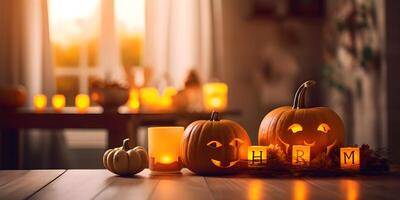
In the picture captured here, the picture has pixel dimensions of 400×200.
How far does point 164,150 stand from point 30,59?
292 centimetres

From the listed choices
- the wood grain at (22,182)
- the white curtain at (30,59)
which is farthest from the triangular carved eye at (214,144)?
the white curtain at (30,59)

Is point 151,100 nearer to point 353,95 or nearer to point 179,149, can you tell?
point 353,95

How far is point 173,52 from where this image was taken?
423cm

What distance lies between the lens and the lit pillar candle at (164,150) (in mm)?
1438

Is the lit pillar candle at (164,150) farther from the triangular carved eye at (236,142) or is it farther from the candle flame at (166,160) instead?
the triangular carved eye at (236,142)

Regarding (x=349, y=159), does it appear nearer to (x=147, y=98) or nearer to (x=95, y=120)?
(x=95, y=120)

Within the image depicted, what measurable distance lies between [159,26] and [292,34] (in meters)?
0.98

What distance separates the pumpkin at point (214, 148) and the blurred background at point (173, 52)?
2.37 meters

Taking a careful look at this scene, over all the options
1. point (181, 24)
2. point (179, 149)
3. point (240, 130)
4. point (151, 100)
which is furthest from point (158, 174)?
point (181, 24)

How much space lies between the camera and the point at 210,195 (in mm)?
1060

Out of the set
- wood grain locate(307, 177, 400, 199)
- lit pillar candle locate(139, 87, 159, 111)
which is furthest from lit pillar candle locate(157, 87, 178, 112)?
wood grain locate(307, 177, 400, 199)

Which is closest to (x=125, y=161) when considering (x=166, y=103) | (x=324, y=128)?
(x=324, y=128)

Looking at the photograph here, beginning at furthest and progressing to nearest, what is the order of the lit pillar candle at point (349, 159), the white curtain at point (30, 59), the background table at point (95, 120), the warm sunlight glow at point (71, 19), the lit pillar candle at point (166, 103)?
the warm sunlight glow at point (71, 19) → the white curtain at point (30, 59) → the lit pillar candle at point (166, 103) → the background table at point (95, 120) → the lit pillar candle at point (349, 159)

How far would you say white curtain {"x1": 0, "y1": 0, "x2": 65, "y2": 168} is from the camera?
13.5 feet
